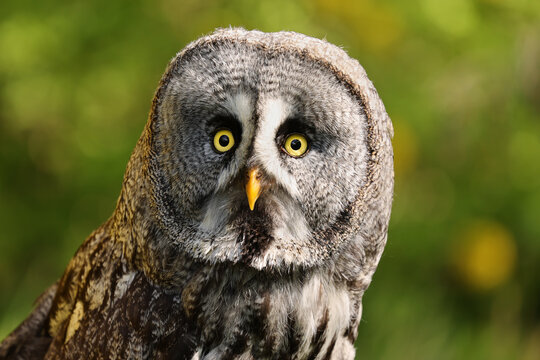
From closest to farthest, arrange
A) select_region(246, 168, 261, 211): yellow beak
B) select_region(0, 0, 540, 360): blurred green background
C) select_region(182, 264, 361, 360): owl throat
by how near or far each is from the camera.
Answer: select_region(246, 168, 261, 211): yellow beak → select_region(182, 264, 361, 360): owl throat → select_region(0, 0, 540, 360): blurred green background

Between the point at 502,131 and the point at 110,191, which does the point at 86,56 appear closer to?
the point at 110,191

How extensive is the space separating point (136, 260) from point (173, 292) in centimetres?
11

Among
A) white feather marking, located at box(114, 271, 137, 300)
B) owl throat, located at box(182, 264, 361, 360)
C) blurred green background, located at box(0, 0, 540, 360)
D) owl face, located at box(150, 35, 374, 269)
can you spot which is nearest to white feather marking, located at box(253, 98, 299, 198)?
owl face, located at box(150, 35, 374, 269)

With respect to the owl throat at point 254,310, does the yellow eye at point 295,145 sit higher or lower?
higher

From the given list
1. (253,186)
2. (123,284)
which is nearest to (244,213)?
(253,186)

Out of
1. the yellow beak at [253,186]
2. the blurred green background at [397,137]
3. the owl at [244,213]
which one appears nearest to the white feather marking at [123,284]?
the owl at [244,213]

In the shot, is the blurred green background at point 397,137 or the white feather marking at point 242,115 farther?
the blurred green background at point 397,137

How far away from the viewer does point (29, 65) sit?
2869 millimetres

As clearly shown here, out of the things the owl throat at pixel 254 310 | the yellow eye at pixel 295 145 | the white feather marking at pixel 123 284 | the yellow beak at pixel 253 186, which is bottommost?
the white feather marking at pixel 123 284

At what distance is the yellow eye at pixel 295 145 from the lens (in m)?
1.51

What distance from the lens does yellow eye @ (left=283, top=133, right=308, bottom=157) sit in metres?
1.51

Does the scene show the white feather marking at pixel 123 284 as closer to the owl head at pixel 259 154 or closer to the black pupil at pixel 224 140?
the owl head at pixel 259 154

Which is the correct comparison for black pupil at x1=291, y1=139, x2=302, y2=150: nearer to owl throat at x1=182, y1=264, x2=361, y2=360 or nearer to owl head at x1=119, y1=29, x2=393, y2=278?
owl head at x1=119, y1=29, x2=393, y2=278

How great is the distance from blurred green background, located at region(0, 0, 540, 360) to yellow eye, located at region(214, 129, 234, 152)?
1354 millimetres
